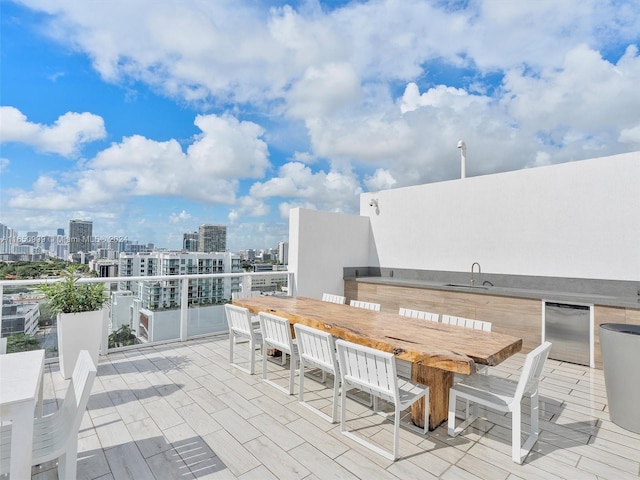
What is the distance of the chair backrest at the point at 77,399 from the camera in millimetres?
1524

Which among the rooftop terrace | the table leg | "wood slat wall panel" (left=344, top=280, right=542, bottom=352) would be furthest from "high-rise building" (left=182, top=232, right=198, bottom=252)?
the table leg

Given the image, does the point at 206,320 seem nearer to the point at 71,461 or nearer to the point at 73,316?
the point at 73,316

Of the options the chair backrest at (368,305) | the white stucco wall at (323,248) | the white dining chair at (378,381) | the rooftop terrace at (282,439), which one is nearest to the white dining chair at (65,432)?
the rooftop terrace at (282,439)

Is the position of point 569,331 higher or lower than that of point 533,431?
higher

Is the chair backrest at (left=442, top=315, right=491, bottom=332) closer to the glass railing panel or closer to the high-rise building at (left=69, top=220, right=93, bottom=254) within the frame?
the glass railing panel

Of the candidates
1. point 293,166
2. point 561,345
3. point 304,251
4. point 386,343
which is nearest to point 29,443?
point 386,343

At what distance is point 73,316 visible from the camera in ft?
11.2

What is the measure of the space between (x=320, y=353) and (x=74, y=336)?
9.19 ft

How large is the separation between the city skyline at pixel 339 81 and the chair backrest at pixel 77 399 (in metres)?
3.74

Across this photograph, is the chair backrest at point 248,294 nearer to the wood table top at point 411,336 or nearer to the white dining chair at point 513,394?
the wood table top at point 411,336

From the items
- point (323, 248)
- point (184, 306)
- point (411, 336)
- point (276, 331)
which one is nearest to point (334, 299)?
point (276, 331)

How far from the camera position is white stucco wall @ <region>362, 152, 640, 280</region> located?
4.16m

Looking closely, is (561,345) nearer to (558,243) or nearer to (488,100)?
(558,243)

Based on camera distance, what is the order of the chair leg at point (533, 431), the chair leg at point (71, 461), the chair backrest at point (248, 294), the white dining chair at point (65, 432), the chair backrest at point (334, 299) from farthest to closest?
the chair backrest at point (248, 294) → the chair backrest at point (334, 299) → the chair leg at point (533, 431) → the chair leg at point (71, 461) → the white dining chair at point (65, 432)
